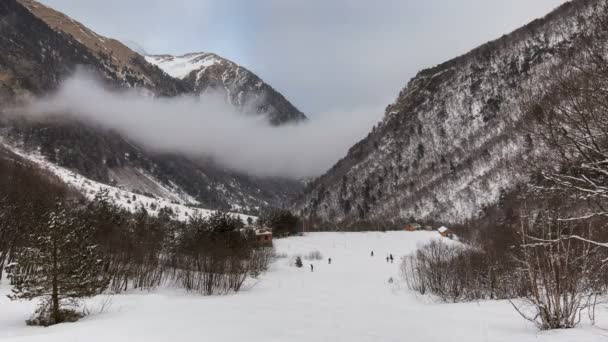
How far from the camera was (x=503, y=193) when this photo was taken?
142 m

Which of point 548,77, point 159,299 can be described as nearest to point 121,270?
point 159,299

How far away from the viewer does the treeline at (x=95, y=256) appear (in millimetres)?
22266

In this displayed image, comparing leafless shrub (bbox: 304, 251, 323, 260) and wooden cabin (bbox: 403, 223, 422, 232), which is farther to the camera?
wooden cabin (bbox: 403, 223, 422, 232)

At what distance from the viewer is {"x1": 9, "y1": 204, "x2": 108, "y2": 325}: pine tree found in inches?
851

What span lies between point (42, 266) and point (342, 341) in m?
18.6

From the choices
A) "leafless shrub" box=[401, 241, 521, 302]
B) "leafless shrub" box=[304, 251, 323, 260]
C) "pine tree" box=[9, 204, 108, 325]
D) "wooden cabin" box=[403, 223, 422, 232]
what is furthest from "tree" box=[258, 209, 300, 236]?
"pine tree" box=[9, 204, 108, 325]

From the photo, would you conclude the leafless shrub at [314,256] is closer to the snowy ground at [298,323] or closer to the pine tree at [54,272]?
the snowy ground at [298,323]

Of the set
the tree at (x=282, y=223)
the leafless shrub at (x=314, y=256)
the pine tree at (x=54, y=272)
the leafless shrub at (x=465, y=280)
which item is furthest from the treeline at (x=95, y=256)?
the tree at (x=282, y=223)

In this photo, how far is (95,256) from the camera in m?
26.4

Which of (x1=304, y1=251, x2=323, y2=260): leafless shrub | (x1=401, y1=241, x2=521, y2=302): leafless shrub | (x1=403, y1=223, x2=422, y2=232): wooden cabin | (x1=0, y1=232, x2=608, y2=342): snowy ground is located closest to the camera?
(x1=0, y1=232, x2=608, y2=342): snowy ground

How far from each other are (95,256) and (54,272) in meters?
4.45

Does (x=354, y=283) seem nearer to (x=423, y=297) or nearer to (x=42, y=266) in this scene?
(x=423, y=297)

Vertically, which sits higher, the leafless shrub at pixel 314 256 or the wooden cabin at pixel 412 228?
the wooden cabin at pixel 412 228

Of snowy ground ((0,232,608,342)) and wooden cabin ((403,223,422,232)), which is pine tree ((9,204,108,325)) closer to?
snowy ground ((0,232,608,342))
